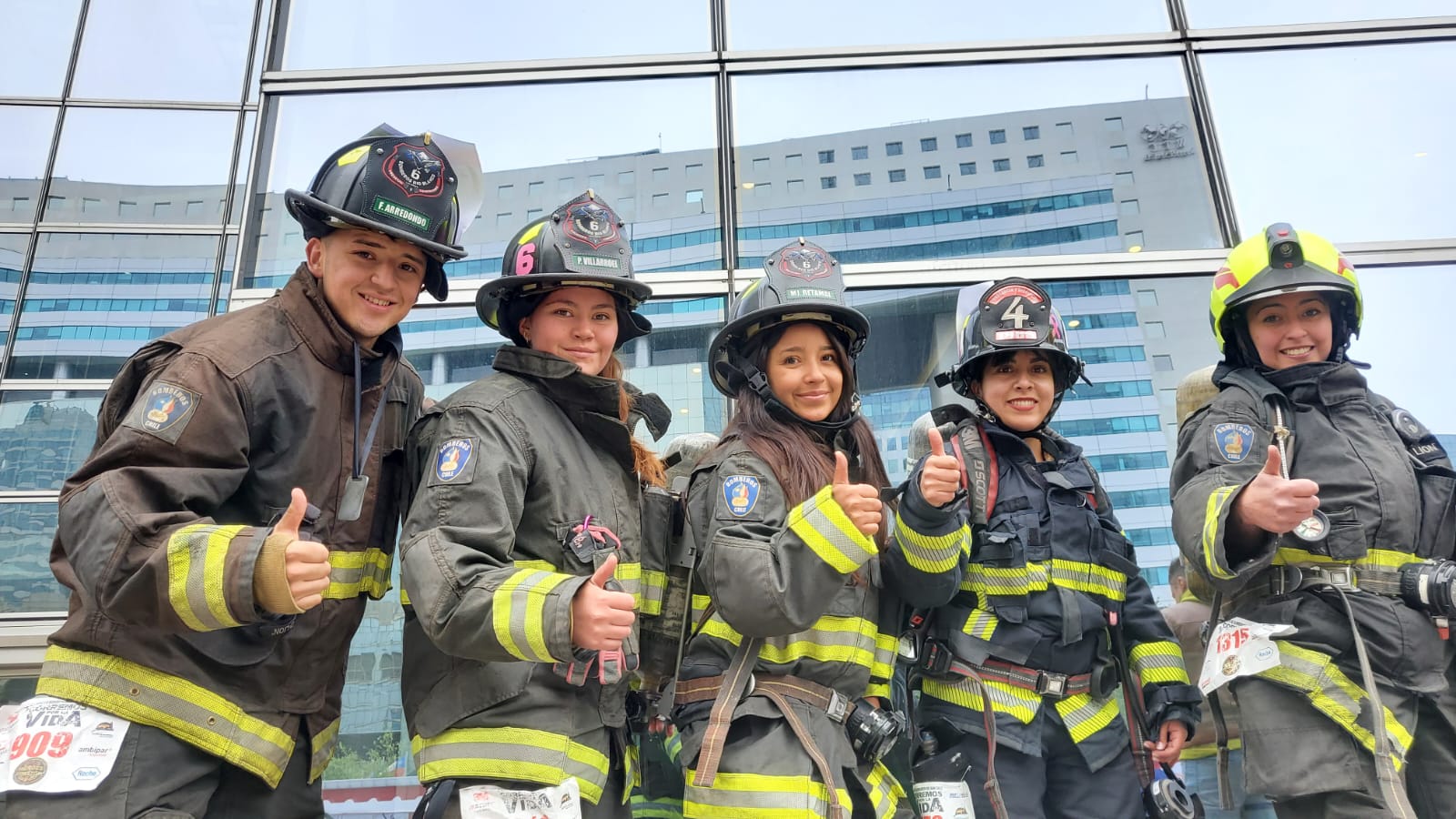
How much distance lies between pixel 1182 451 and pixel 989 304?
797 millimetres

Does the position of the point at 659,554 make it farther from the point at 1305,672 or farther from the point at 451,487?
the point at 1305,672

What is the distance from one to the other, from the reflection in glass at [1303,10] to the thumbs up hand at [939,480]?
3.82 metres

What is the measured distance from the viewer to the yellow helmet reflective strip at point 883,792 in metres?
2.43

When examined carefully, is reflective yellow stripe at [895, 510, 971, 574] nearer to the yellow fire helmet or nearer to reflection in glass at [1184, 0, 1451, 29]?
the yellow fire helmet

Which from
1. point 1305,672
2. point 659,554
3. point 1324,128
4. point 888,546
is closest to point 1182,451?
point 1305,672

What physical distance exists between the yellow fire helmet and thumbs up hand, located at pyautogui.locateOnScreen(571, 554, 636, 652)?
2.44m

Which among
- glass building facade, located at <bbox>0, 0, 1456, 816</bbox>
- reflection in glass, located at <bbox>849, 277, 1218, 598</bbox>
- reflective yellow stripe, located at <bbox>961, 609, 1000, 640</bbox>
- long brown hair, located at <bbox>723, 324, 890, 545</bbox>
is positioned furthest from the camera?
glass building facade, located at <bbox>0, 0, 1456, 816</bbox>

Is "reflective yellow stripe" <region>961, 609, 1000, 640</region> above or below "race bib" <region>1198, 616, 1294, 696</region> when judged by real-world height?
above

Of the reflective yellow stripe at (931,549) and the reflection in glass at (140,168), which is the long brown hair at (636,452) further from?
the reflection in glass at (140,168)

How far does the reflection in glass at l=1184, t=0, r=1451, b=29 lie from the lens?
4793 millimetres

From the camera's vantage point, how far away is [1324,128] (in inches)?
181

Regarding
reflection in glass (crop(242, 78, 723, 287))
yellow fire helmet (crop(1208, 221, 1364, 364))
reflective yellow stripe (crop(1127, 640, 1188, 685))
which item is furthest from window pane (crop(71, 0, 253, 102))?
reflective yellow stripe (crop(1127, 640, 1188, 685))

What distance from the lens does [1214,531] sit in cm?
253

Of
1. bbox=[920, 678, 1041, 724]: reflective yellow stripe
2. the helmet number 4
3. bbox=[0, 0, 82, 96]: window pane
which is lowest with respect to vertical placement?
bbox=[920, 678, 1041, 724]: reflective yellow stripe
